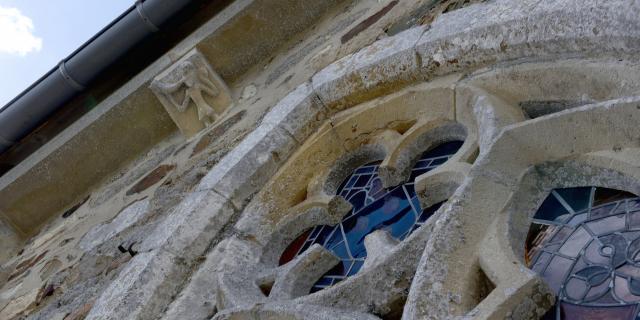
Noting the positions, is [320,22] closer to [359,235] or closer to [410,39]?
[410,39]

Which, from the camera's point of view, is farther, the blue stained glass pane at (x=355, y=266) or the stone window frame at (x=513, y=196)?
the blue stained glass pane at (x=355, y=266)

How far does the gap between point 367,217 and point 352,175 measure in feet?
1.28

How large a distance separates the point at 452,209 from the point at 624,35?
65 cm

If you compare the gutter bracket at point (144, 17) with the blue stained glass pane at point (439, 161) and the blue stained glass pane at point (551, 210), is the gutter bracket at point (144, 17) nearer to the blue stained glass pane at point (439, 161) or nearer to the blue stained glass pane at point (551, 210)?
the blue stained glass pane at point (439, 161)

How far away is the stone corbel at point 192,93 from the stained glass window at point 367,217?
4.50 feet

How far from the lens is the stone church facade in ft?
5.90

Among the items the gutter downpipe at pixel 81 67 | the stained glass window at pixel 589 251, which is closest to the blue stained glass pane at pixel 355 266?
the stained glass window at pixel 589 251

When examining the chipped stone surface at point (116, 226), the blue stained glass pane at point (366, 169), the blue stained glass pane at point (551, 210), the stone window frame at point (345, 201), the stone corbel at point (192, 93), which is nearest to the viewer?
the blue stained glass pane at point (551, 210)

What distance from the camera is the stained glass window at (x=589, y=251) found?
1.57 m

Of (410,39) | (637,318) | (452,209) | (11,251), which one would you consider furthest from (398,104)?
(11,251)

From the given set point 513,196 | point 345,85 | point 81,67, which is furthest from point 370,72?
point 81,67

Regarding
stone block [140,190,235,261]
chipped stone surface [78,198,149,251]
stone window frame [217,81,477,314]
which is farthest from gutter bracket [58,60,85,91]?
stone window frame [217,81,477,314]

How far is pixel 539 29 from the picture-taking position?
85.7 inches

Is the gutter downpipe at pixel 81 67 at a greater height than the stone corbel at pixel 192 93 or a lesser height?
greater
